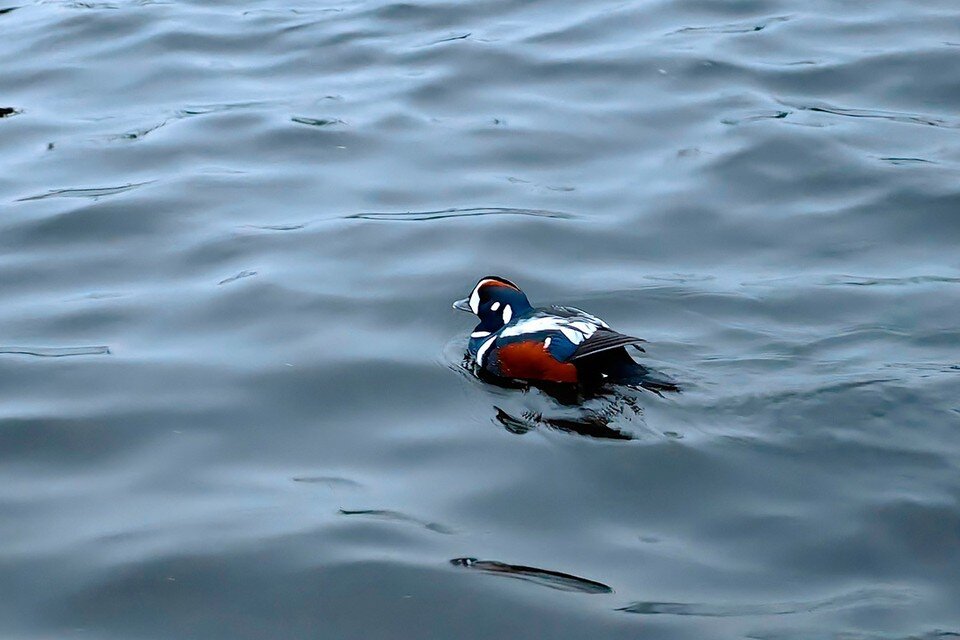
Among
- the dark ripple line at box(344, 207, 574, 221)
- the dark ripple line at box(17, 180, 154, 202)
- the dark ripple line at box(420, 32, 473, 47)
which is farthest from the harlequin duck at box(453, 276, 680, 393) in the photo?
the dark ripple line at box(420, 32, 473, 47)

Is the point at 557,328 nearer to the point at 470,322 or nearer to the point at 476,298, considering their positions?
the point at 476,298

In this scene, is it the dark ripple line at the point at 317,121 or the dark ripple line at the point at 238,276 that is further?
the dark ripple line at the point at 317,121

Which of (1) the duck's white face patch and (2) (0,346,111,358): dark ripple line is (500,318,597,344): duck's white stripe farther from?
(2) (0,346,111,358): dark ripple line

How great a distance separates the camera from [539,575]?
5.91 metres

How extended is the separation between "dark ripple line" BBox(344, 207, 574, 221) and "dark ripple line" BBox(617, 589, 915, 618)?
4.92m

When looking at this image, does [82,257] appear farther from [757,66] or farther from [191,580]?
[757,66]

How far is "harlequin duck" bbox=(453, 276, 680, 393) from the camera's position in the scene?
7852mm

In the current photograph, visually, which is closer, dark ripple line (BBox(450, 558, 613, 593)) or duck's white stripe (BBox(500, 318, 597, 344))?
dark ripple line (BBox(450, 558, 613, 593))

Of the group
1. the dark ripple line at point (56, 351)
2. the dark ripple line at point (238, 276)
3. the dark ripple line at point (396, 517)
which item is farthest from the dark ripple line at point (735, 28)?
the dark ripple line at point (396, 517)

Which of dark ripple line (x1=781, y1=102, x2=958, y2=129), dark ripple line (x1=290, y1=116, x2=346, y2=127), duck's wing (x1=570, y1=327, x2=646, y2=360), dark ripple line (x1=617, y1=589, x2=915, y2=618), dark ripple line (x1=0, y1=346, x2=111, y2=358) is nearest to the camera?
dark ripple line (x1=617, y1=589, x2=915, y2=618)

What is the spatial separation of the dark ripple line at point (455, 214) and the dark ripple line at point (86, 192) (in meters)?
2.01

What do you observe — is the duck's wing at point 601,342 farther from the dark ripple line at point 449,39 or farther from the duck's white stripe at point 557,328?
the dark ripple line at point 449,39

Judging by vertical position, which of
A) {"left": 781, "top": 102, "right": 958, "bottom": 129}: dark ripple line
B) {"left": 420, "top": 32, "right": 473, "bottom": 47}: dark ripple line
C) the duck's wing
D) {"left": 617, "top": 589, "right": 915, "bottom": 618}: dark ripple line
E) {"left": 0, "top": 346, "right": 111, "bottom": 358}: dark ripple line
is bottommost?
{"left": 617, "top": 589, "right": 915, "bottom": 618}: dark ripple line

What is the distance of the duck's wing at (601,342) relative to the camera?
303 inches
